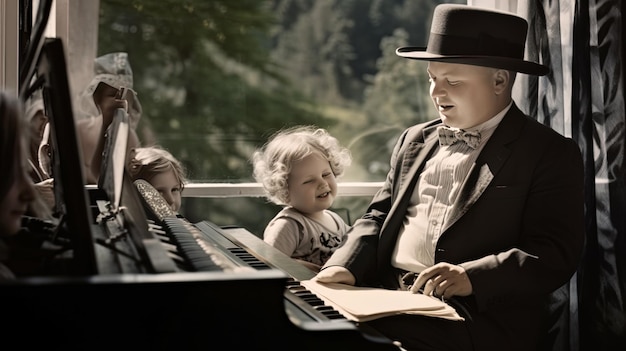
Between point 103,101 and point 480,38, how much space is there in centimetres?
Result: 122

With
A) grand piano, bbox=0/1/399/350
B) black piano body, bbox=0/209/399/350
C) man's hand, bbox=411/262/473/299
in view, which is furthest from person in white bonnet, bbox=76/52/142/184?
black piano body, bbox=0/209/399/350

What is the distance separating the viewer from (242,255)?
5.30 feet

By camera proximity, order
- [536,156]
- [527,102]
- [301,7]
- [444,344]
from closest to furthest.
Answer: [444,344] → [536,156] → [527,102] → [301,7]

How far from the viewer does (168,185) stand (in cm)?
259

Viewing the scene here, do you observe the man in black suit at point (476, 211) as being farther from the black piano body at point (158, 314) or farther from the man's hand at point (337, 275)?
the black piano body at point (158, 314)

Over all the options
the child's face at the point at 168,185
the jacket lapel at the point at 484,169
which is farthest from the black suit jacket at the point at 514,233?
the child's face at the point at 168,185

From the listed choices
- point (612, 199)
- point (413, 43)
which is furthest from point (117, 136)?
point (413, 43)

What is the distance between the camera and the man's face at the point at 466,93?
2.14 m

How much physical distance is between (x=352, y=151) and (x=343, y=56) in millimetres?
394

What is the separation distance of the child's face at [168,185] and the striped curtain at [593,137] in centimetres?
128

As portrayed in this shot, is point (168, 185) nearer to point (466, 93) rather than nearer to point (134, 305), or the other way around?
point (466, 93)

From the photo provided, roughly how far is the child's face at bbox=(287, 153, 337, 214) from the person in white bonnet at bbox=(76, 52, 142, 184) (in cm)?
57

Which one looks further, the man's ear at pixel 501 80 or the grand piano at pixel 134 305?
the man's ear at pixel 501 80

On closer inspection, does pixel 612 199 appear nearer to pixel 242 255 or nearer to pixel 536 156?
pixel 536 156
